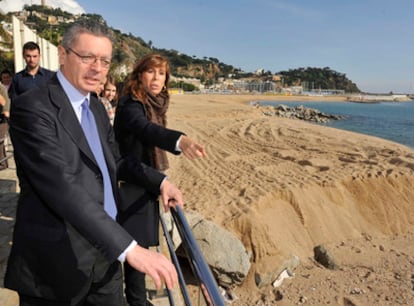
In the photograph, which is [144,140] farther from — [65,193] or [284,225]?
[284,225]

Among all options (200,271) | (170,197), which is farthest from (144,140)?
(200,271)

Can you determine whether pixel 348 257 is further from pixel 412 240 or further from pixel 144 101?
pixel 144 101

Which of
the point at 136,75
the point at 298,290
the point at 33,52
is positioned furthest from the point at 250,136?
the point at 136,75

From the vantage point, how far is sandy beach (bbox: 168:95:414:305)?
546cm

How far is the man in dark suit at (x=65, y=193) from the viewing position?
1.22 metres

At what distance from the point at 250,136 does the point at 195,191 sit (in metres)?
7.82

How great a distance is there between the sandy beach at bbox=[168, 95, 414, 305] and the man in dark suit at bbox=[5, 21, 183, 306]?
423 cm

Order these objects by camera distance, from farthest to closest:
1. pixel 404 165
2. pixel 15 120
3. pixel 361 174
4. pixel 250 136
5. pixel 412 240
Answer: pixel 250 136, pixel 404 165, pixel 361 174, pixel 412 240, pixel 15 120

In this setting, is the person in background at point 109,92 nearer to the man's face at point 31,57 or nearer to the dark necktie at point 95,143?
the man's face at point 31,57

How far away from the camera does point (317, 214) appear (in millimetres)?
7375

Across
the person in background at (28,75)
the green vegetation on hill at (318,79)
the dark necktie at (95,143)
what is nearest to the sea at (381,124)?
the person in background at (28,75)

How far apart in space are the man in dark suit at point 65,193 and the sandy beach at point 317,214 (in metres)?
4.23

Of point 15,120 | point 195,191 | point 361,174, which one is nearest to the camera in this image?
point 15,120

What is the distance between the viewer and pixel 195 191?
27.2 feet
